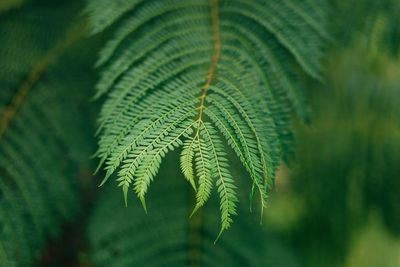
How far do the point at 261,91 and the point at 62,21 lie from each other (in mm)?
824

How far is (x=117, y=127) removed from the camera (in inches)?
21.8

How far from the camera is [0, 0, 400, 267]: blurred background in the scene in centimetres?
96

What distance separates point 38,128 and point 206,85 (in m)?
0.63

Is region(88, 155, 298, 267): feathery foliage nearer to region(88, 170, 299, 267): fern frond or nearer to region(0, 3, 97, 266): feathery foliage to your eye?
region(88, 170, 299, 267): fern frond

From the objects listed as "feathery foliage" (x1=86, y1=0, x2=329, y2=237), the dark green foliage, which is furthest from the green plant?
the dark green foliage

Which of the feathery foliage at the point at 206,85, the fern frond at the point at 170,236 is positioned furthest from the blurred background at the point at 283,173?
the feathery foliage at the point at 206,85

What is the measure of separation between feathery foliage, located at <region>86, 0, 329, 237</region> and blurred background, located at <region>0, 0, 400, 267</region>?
27cm

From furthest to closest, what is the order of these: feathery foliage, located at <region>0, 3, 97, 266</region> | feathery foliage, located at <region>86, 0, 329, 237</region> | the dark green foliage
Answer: the dark green foliage → feathery foliage, located at <region>0, 3, 97, 266</region> → feathery foliage, located at <region>86, 0, 329, 237</region>

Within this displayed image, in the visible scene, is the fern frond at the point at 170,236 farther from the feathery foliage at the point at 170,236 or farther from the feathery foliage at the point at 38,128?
the feathery foliage at the point at 38,128

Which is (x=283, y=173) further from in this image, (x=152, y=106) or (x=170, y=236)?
(x=152, y=106)

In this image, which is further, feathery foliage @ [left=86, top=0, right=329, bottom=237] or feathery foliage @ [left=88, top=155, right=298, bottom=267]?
feathery foliage @ [left=88, top=155, right=298, bottom=267]

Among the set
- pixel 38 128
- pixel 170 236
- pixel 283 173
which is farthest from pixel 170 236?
pixel 283 173

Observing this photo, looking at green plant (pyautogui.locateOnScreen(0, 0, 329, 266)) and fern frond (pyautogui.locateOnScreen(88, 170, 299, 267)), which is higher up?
green plant (pyautogui.locateOnScreen(0, 0, 329, 266))

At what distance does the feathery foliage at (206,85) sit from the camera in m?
0.47
